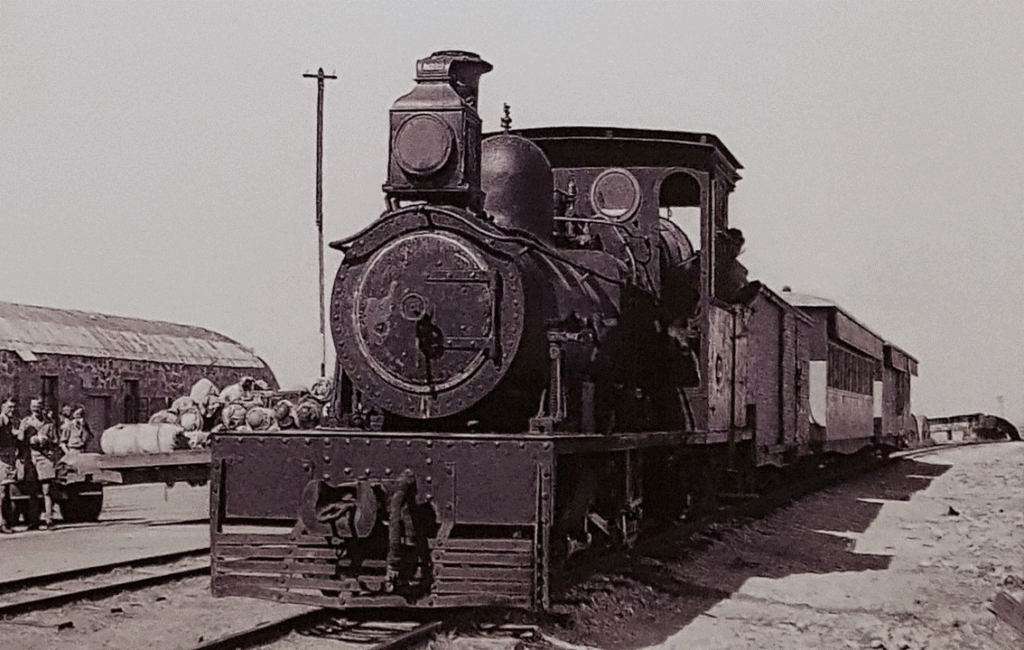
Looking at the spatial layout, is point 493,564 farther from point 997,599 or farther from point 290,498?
point 997,599

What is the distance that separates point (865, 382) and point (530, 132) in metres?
13.6

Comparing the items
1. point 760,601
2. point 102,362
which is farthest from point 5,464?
point 102,362

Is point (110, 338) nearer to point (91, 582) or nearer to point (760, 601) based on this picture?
point (91, 582)

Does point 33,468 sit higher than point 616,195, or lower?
lower

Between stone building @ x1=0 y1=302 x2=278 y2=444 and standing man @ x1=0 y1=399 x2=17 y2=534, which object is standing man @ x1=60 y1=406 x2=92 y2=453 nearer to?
standing man @ x1=0 y1=399 x2=17 y2=534

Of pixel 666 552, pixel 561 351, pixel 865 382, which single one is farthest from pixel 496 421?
pixel 865 382

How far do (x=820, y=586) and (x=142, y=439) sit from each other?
32.6 feet

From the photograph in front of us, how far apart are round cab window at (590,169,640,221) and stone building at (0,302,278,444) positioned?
15.1 m

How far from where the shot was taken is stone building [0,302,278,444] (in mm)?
23109

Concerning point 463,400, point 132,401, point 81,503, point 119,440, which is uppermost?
point 132,401

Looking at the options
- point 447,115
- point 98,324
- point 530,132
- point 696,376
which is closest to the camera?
point 447,115

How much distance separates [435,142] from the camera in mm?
7914

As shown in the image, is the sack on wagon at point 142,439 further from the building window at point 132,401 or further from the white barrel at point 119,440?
the building window at point 132,401

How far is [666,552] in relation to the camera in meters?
10.0
